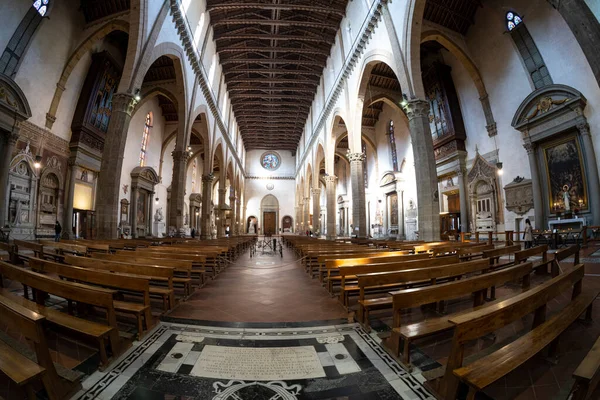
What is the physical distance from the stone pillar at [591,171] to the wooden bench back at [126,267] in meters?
12.5

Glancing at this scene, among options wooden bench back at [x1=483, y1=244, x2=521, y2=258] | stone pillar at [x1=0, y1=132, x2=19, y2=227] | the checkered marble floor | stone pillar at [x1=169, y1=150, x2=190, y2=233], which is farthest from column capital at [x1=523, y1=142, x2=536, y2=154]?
stone pillar at [x1=0, y1=132, x2=19, y2=227]

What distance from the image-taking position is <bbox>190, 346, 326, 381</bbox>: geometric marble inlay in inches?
69.8

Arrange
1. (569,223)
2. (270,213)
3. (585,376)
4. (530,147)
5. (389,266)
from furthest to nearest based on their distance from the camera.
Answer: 1. (270,213)
2. (530,147)
3. (569,223)
4. (389,266)
5. (585,376)

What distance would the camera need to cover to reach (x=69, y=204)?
11961 mm

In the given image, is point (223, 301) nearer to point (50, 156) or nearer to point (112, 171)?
point (112, 171)

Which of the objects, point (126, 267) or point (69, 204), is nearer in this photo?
point (126, 267)

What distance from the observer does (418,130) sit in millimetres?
7949

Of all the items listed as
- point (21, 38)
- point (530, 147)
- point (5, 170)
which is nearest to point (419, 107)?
point (530, 147)

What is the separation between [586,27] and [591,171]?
18.5ft

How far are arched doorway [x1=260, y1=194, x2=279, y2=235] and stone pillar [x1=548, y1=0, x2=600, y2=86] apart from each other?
96.9 ft

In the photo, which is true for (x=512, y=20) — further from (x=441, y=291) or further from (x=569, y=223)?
(x=441, y=291)

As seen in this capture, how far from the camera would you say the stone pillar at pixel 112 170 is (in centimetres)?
770

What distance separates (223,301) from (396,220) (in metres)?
17.2

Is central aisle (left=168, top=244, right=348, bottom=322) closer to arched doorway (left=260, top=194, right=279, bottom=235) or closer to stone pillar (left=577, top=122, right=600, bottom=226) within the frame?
stone pillar (left=577, top=122, right=600, bottom=226)
